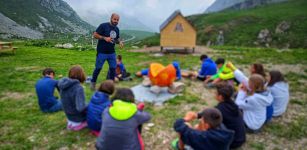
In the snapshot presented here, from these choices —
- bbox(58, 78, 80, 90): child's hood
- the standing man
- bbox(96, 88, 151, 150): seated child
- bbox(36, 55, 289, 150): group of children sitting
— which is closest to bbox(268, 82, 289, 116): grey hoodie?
bbox(36, 55, 289, 150): group of children sitting

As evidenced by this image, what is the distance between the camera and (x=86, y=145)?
229 inches

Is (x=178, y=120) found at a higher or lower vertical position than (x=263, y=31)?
lower

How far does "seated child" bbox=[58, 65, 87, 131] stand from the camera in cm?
610

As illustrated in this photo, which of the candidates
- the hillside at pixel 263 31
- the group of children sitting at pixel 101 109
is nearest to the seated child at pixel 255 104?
the group of children sitting at pixel 101 109

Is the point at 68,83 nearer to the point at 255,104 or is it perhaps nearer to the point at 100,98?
the point at 100,98

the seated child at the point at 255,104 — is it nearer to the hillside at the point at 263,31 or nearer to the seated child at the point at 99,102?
the seated child at the point at 99,102

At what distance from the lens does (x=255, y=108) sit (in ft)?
20.8

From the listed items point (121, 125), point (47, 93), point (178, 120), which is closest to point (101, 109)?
point (121, 125)

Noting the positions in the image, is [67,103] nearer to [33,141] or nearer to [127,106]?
[33,141]

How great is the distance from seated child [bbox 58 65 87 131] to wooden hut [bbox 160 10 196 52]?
16962 mm

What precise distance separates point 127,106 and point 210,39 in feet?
218

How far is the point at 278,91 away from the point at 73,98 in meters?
5.52

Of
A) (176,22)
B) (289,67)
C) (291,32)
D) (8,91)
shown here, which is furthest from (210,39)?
(8,91)

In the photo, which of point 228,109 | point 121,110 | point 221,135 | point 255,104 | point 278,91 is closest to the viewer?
point 221,135
